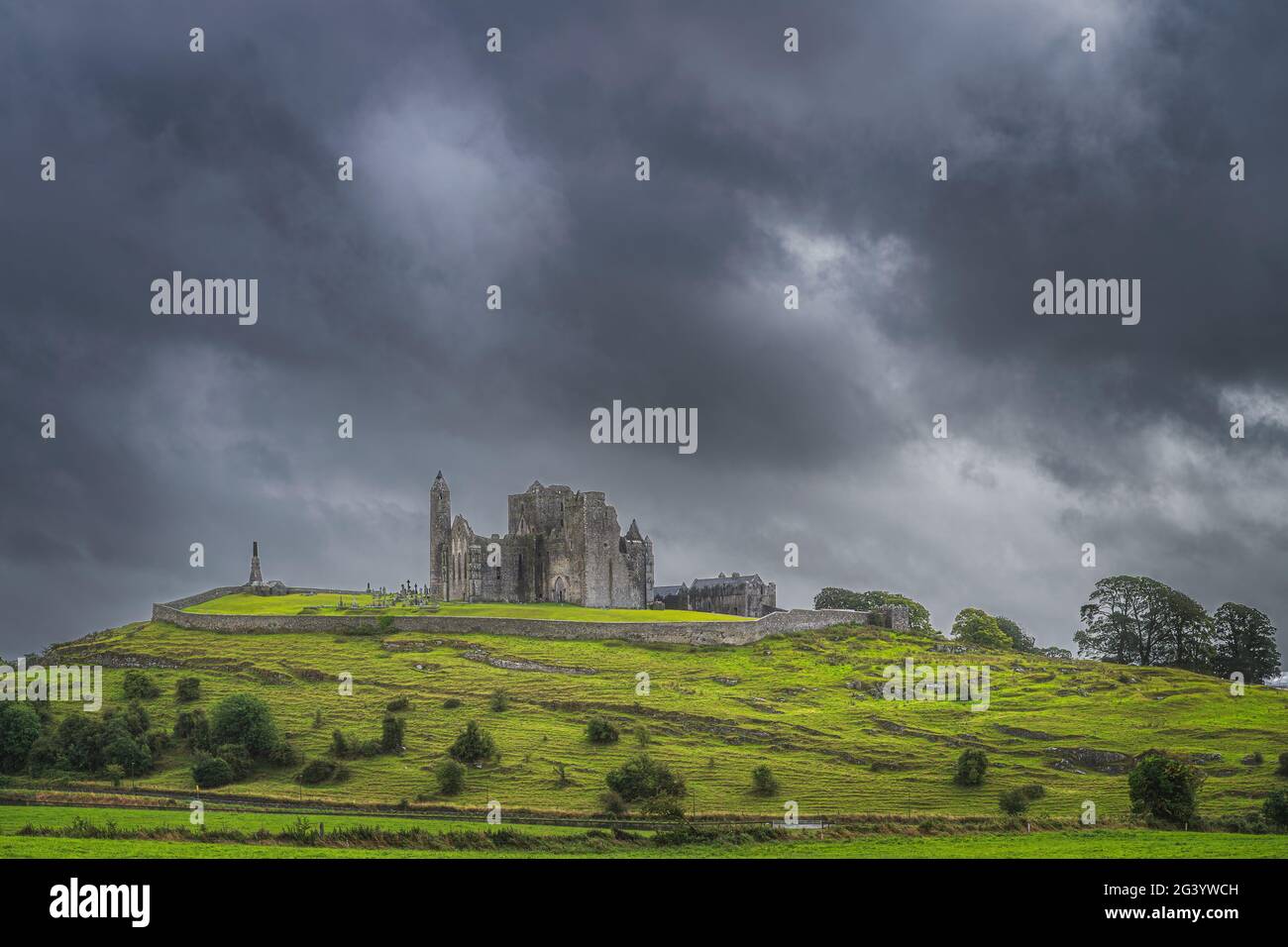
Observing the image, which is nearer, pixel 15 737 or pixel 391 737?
pixel 15 737

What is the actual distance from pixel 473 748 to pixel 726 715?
21510mm

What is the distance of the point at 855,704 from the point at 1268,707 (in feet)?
110

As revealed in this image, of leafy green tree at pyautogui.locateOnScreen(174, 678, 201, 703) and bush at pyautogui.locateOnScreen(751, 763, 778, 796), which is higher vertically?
leafy green tree at pyautogui.locateOnScreen(174, 678, 201, 703)

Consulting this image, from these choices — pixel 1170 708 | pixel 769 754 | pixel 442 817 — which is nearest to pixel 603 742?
pixel 769 754

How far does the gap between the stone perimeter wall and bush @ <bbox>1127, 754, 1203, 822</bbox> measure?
5382 cm

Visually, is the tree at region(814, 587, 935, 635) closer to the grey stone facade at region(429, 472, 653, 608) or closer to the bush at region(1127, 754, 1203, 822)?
the grey stone facade at region(429, 472, 653, 608)

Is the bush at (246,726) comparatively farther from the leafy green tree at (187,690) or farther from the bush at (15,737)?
the leafy green tree at (187,690)

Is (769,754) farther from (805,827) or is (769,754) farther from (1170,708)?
(1170,708)

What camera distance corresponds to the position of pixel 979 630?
5359 inches

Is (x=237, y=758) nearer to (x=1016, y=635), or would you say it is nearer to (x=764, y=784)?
(x=764, y=784)

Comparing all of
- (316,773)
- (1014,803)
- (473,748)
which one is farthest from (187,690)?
(1014,803)

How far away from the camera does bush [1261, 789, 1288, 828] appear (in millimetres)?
62531

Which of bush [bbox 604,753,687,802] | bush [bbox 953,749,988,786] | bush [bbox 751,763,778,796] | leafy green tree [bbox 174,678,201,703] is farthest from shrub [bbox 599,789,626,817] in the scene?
leafy green tree [bbox 174,678,201,703]

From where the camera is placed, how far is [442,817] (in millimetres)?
64812
